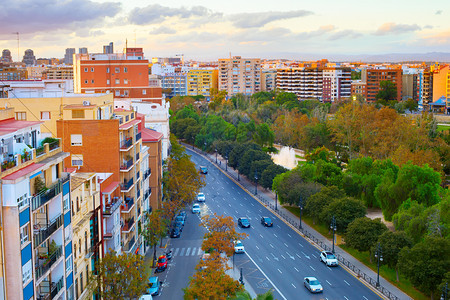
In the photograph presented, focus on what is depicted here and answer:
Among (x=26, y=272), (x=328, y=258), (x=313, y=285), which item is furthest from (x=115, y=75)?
(x=26, y=272)

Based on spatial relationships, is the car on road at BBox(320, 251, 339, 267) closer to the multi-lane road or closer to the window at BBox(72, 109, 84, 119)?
the multi-lane road

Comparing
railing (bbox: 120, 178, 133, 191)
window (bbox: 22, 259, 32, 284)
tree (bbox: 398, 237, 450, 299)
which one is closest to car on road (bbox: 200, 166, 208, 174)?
railing (bbox: 120, 178, 133, 191)

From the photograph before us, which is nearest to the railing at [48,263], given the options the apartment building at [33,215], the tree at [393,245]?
the apartment building at [33,215]

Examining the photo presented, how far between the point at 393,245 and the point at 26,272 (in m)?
28.2

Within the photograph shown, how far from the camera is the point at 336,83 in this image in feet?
602

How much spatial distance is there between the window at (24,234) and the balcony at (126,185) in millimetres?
18544

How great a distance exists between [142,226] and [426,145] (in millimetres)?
54598

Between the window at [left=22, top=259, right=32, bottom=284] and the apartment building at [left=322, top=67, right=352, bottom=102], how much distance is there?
166027 millimetres

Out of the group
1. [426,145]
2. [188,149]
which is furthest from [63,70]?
[426,145]

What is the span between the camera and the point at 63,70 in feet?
629

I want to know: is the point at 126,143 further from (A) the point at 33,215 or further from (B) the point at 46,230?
(A) the point at 33,215

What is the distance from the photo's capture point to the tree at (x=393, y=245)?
42.3 metres

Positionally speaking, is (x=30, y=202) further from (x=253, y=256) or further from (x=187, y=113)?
(x=187, y=113)

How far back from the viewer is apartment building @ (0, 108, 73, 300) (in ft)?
69.5
